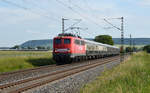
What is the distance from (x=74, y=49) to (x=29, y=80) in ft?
50.7

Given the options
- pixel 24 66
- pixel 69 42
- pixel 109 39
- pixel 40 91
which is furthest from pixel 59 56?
pixel 109 39

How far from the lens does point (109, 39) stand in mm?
124375

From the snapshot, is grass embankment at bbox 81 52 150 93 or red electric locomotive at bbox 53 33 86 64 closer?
grass embankment at bbox 81 52 150 93

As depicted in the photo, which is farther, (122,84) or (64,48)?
(64,48)

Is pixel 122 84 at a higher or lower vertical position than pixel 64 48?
lower

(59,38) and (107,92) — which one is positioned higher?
(59,38)

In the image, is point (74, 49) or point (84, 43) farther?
point (84, 43)

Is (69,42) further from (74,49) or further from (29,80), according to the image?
(29,80)

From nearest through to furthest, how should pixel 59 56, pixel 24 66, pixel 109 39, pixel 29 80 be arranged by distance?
pixel 29 80 < pixel 24 66 < pixel 59 56 < pixel 109 39

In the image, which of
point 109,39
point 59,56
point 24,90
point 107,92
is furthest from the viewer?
point 109,39

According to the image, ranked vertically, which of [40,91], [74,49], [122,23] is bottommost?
[40,91]

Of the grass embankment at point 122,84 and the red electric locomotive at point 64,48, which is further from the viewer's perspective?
the red electric locomotive at point 64,48

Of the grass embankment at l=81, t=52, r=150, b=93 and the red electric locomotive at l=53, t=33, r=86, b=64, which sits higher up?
the red electric locomotive at l=53, t=33, r=86, b=64

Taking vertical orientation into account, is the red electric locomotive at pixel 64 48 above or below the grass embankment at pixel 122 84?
above
